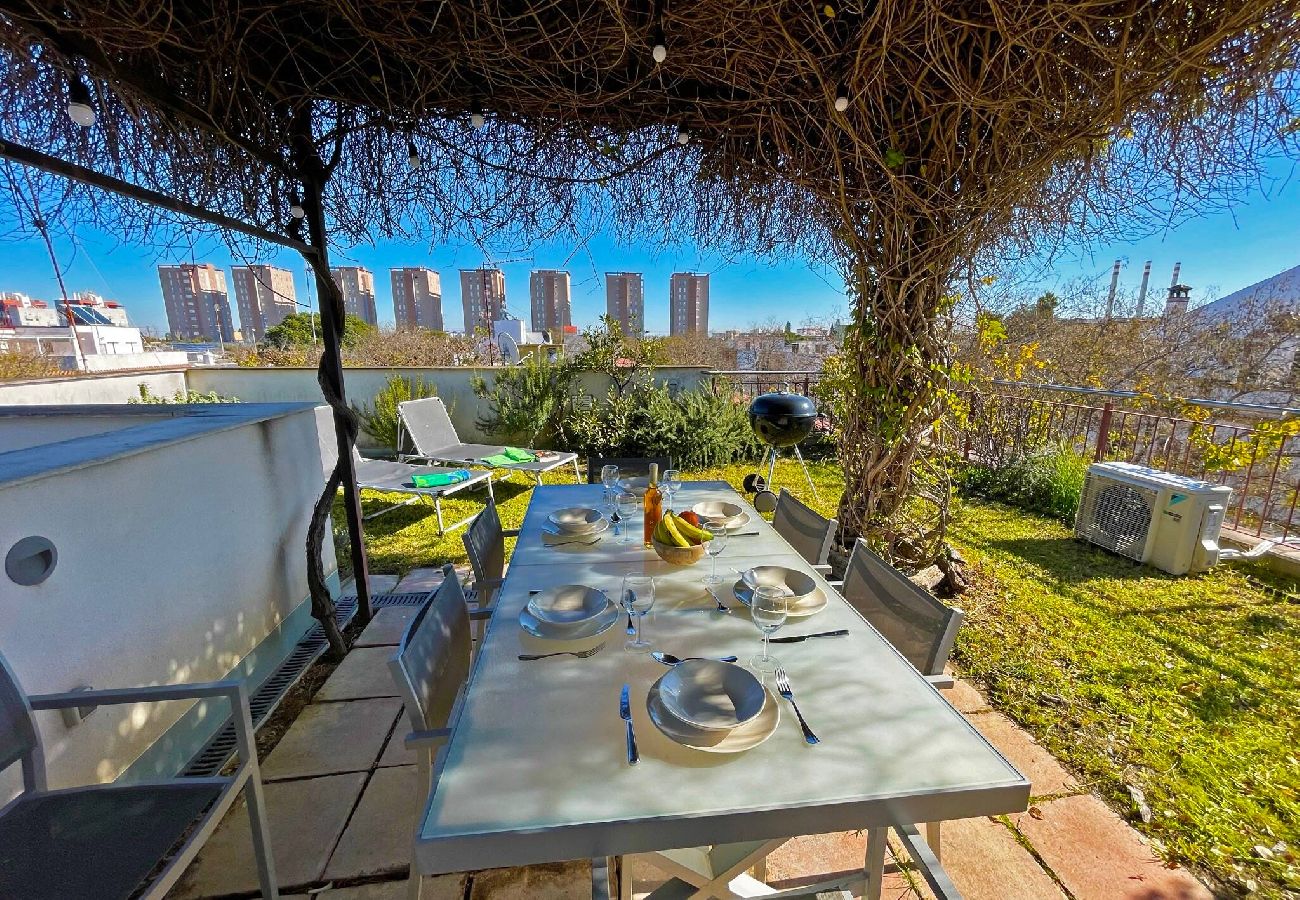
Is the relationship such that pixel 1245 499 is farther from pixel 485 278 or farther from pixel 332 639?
pixel 332 639

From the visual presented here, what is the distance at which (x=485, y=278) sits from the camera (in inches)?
149

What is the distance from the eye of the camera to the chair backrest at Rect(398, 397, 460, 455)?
199 inches

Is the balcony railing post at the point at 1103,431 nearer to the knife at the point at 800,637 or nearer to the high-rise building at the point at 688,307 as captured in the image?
the knife at the point at 800,637

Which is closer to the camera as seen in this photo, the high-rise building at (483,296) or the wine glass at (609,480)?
the wine glass at (609,480)

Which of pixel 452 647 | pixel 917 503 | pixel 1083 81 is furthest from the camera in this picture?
pixel 917 503

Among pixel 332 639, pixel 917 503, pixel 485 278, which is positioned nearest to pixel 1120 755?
pixel 917 503

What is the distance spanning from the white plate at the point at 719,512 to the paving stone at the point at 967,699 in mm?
1087

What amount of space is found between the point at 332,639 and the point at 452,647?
1.44m

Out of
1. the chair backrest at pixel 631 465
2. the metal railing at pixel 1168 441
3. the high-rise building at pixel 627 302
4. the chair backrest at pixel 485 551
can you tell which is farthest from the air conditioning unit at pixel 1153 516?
the high-rise building at pixel 627 302

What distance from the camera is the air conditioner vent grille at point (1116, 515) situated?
3.50 m

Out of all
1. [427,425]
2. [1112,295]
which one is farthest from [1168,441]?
[427,425]

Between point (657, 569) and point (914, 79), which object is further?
point (914, 79)

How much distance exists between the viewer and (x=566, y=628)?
136cm

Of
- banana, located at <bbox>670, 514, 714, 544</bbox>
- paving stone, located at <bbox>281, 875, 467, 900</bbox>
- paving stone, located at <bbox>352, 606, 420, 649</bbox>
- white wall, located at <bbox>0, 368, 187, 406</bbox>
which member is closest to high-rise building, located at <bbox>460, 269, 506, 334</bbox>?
paving stone, located at <bbox>352, 606, 420, 649</bbox>
